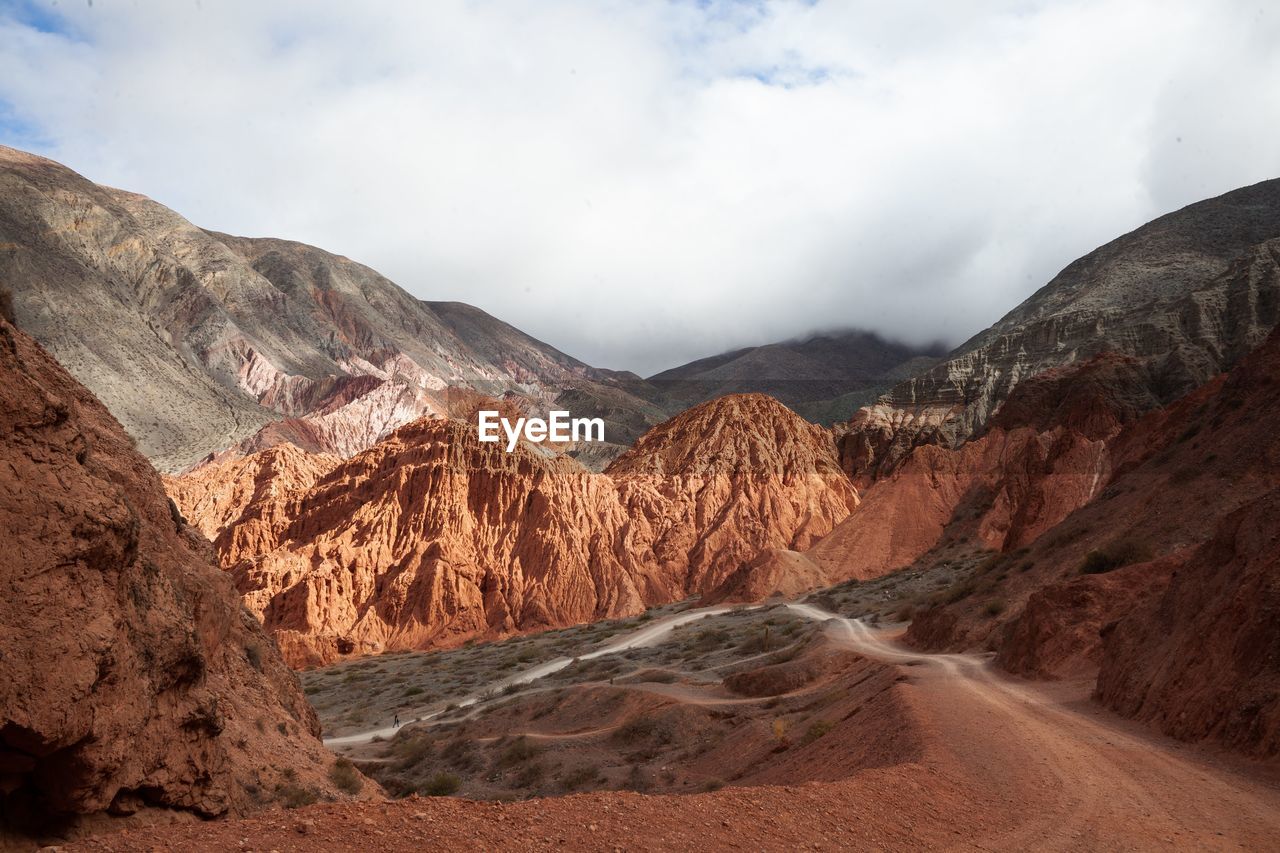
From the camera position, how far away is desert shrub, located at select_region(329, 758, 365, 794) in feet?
43.5

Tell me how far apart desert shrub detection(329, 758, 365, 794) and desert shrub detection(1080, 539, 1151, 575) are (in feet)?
63.2

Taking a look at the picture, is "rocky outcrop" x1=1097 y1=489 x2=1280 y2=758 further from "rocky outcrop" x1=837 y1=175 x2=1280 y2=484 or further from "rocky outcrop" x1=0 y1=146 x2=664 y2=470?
"rocky outcrop" x1=0 y1=146 x2=664 y2=470

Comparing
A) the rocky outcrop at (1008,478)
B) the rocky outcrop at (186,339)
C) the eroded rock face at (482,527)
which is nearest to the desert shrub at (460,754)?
the rocky outcrop at (1008,478)

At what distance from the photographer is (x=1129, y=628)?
16.6m

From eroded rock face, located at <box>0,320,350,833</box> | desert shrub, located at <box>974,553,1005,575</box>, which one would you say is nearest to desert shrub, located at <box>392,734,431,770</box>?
eroded rock face, located at <box>0,320,350,833</box>

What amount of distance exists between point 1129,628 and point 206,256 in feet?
632

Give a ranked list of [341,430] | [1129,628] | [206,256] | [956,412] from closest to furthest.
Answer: [1129,628] → [956,412] → [341,430] → [206,256]

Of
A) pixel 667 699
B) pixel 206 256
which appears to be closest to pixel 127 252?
pixel 206 256

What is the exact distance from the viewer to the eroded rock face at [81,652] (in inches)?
259

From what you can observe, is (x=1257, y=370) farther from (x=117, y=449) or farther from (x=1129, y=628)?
(x=117, y=449)

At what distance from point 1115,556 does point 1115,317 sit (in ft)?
242

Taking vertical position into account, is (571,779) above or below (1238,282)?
below

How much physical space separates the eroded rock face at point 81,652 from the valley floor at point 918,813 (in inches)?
44.4

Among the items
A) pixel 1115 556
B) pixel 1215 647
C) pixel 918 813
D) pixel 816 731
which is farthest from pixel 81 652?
pixel 1115 556
